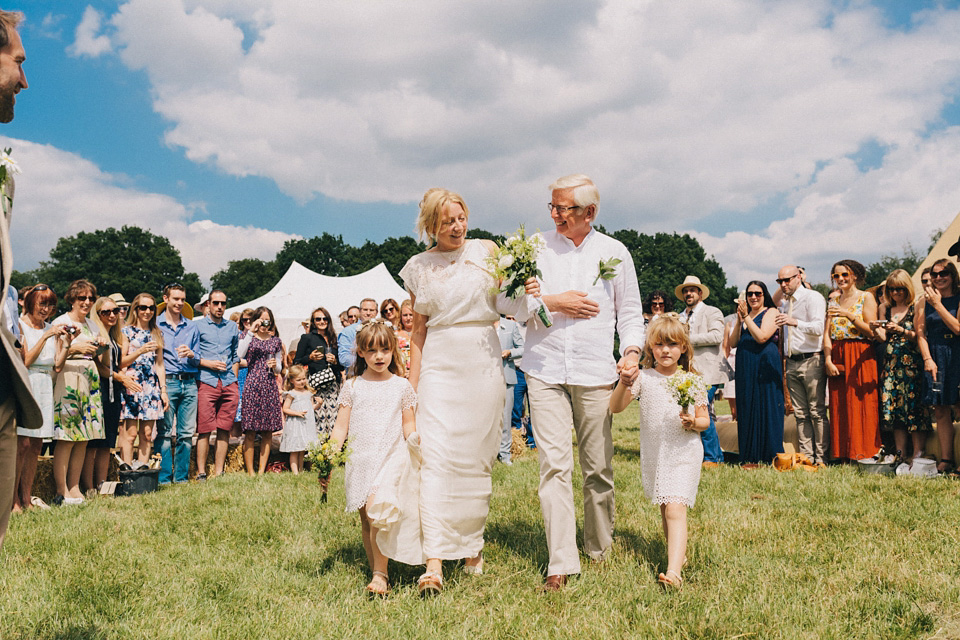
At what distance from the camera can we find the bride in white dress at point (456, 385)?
4.42 m

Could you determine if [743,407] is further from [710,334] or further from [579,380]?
[579,380]

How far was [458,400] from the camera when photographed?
449 centimetres

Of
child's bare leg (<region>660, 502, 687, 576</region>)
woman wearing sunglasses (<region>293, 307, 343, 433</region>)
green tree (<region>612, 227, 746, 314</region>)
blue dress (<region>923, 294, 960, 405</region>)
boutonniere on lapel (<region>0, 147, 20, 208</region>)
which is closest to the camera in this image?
boutonniere on lapel (<region>0, 147, 20, 208</region>)

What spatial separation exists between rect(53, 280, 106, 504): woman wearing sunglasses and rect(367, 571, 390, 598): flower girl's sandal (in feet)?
15.9

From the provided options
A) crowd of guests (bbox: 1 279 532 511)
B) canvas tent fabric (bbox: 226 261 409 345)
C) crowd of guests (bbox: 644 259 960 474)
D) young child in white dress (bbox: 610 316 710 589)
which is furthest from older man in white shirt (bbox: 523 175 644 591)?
canvas tent fabric (bbox: 226 261 409 345)

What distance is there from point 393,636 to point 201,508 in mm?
4018

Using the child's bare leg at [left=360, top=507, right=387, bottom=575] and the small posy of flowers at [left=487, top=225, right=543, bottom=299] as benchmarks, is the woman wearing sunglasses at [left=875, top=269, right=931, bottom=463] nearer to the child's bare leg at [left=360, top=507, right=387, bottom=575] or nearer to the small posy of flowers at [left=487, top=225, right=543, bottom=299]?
the small posy of flowers at [left=487, top=225, right=543, bottom=299]

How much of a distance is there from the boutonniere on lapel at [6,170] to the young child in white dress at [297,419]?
7304mm


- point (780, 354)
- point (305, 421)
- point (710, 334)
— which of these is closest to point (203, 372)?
point (305, 421)

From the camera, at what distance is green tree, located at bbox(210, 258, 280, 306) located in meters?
83.4

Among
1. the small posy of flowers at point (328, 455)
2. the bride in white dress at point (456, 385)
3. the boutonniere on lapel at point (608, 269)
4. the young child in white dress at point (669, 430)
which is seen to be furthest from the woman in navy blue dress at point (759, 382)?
the small posy of flowers at point (328, 455)

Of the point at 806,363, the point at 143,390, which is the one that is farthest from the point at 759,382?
the point at 143,390

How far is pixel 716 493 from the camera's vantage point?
6863 mm

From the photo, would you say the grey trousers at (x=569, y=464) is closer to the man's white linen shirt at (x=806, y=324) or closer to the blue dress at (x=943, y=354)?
the blue dress at (x=943, y=354)
